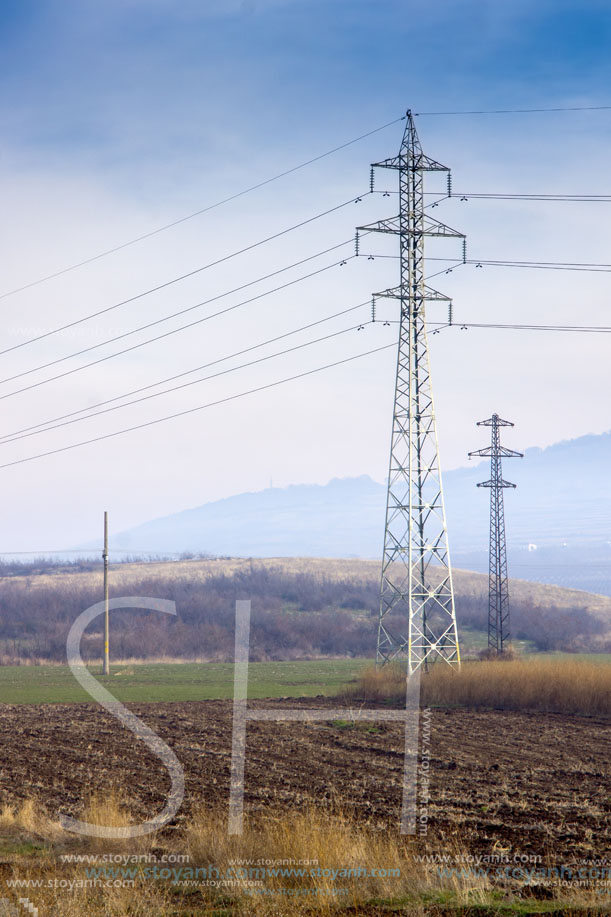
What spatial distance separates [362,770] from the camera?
75.6ft

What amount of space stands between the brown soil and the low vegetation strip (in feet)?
9.17

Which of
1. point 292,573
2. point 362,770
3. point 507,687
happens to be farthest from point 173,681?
point 292,573

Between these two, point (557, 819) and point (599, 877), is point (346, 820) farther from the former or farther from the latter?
point (599, 877)

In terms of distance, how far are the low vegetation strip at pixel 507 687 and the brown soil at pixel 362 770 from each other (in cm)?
280

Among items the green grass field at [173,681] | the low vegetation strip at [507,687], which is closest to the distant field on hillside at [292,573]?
the green grass field at [173,681]

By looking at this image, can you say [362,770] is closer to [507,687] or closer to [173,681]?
[507,687]

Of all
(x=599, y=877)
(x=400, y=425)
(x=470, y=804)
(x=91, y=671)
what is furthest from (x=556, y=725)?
(x=91, y=671)

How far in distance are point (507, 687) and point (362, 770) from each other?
64.0 ft

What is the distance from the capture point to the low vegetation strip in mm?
39938

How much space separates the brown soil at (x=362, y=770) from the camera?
16516mm

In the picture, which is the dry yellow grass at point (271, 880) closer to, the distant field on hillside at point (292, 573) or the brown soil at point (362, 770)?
the brown soil at point (362, 770)

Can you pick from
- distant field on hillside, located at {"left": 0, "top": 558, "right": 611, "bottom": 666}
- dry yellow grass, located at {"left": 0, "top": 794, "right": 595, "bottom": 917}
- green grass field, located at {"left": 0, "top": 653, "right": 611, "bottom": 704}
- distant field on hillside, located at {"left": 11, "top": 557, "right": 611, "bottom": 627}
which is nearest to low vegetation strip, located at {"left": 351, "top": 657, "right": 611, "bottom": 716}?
green grass field, located at {"left": 0, "top": 653, "right": 611, "bottom": 704}

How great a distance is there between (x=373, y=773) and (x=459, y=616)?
9980 cm

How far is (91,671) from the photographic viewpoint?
221 feet
